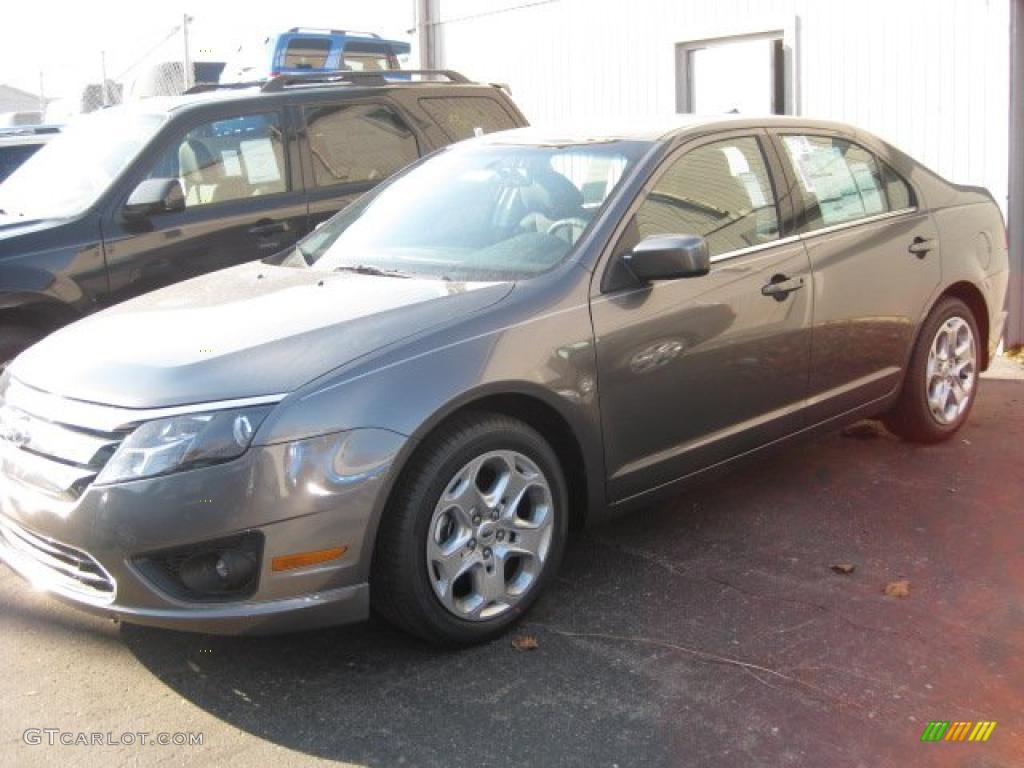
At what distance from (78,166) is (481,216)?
303 cm

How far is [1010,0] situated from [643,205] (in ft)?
14.3

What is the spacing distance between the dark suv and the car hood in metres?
1.62

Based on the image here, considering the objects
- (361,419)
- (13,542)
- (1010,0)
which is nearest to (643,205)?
(361,419)

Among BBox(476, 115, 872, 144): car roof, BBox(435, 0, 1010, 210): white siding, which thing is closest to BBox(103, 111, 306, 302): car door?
BBox(435, 0, 1010, 210): white siding

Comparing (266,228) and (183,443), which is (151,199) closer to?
(266,228)

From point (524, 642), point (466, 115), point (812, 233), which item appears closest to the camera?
point (524, 642)

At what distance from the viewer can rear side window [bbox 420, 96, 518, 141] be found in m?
7.44

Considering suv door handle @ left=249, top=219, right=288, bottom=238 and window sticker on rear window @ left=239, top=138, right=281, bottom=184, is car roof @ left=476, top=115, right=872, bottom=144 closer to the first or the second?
suv door handle @ left=249, top=219, right=288, bottom=238

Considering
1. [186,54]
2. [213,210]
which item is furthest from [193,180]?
[186,54]

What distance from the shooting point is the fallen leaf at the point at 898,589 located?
411 centimetres

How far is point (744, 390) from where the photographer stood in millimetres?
4535

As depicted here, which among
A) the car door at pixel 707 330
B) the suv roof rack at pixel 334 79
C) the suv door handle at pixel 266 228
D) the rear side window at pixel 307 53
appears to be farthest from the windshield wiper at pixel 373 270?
the rear side window at pixel 307 53

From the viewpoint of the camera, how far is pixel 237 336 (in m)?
3.65

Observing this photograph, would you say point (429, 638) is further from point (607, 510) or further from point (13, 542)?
point (13, 542)
